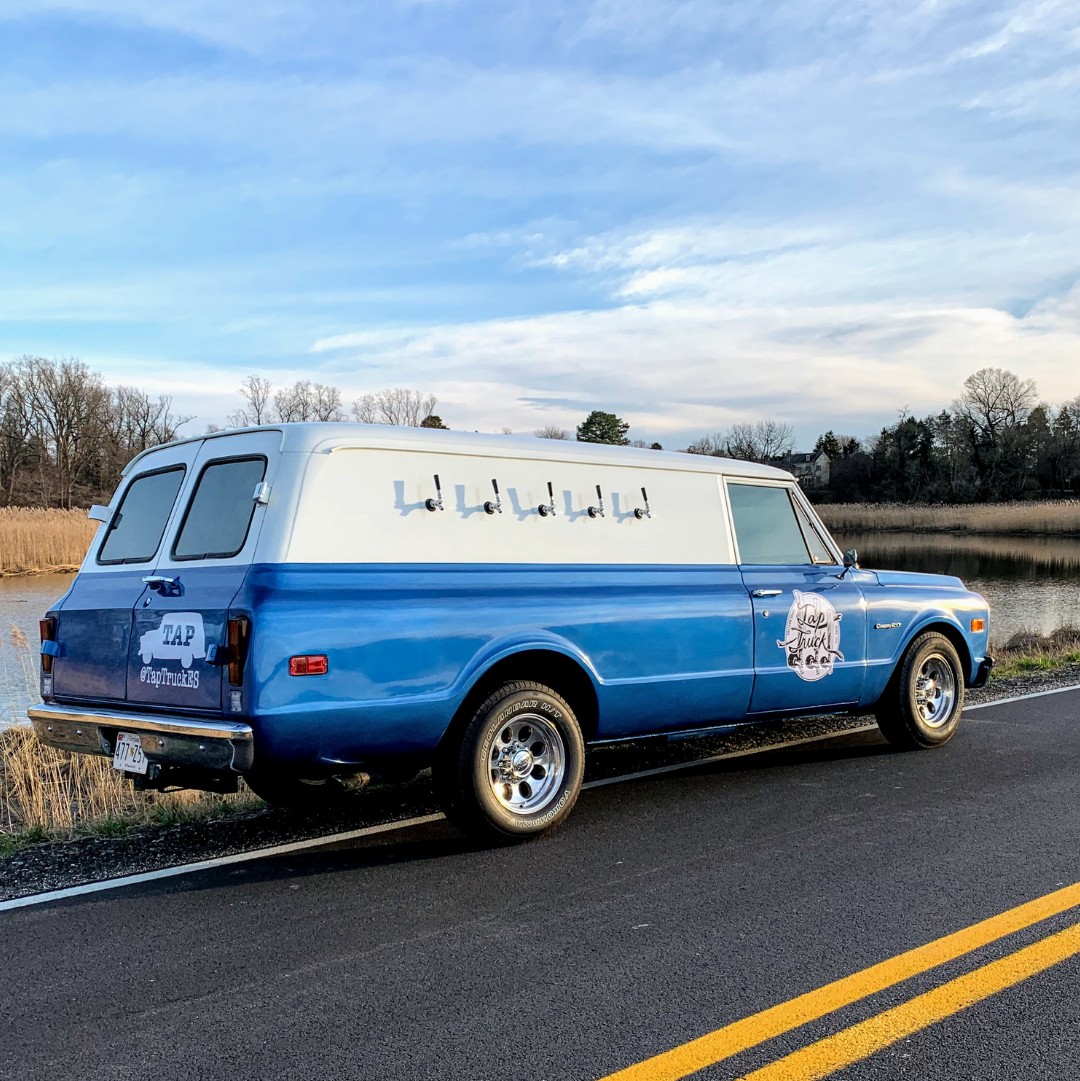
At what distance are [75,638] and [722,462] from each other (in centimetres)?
416

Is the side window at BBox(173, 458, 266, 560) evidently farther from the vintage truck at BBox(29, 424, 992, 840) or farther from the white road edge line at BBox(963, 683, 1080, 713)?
the white road edge line at BBox(963, 683, 1080, 713)

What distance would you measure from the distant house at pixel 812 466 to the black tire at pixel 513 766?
94.4m

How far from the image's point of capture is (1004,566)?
33.1 meters

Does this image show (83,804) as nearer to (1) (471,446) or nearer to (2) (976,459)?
(1) (471,446)

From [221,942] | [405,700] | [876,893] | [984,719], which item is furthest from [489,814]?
[984,719]

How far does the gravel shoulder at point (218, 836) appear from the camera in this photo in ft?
17.0

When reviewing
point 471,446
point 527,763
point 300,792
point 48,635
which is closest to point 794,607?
point 527,763

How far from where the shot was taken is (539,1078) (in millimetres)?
3061

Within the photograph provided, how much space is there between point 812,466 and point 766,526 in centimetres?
10638

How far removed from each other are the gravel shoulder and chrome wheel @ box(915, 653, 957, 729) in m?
1.39

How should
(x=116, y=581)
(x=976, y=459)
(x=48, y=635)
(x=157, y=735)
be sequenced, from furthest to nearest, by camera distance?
(x=976, y=459) < (x=48, y=635) < (x=116, y=581) < (x=157, y=735)

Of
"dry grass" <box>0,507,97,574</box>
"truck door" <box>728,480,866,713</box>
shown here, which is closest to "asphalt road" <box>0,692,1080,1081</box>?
"truck door" <box>728,480,866,713</box>

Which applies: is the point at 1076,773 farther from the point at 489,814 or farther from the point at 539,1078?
the point at 539,1078

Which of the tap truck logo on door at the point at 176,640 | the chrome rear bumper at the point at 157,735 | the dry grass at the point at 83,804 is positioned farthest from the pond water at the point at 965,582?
the tap truck logo on door at the point at 176,640
